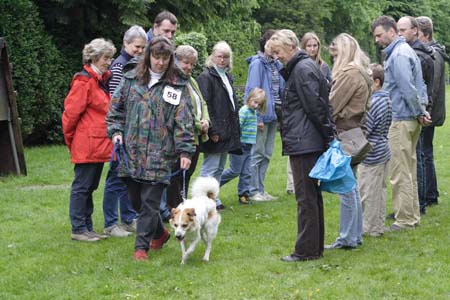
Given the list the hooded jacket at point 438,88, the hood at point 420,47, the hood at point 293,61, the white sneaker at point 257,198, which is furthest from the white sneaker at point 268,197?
the hood at point 293,61

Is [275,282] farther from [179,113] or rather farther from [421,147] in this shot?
[421,147]

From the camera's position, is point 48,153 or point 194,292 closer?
point 194,292

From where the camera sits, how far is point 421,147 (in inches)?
350

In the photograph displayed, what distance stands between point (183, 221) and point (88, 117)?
68.4 inches

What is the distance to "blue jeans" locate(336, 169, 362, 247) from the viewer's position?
22.7 feet

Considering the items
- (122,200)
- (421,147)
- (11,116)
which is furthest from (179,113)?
(11,116)

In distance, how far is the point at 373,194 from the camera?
7.47 m

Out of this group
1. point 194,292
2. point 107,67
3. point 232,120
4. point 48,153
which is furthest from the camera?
point 48,153

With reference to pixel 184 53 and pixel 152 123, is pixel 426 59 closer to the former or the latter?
pixel 184 53

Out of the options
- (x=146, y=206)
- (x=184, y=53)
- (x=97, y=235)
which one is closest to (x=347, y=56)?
(x=184, y=53)

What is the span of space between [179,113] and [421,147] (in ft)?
12.5

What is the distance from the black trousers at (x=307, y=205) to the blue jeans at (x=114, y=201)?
212 centimetres

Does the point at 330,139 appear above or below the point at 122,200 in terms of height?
above

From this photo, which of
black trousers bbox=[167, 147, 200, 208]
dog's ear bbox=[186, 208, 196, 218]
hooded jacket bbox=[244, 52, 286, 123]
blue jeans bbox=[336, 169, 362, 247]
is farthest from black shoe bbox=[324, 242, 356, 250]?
hooded jacket bbox=[244, 52, 286, 123]
